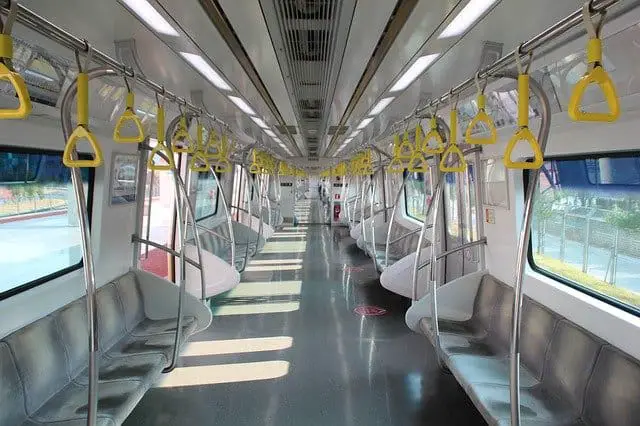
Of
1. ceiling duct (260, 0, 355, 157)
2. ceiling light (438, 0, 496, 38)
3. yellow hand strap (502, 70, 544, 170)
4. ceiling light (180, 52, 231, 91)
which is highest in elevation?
ceiling duct (260, 0, 355, 157)

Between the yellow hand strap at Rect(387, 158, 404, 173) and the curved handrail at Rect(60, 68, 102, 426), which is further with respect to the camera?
the yellow hand strap at Rect(387, 158, 404, 173)

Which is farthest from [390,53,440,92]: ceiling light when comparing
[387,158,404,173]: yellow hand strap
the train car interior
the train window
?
the train window

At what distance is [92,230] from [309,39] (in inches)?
96.4

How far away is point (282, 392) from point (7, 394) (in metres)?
1.98

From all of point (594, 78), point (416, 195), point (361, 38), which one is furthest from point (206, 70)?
point (416, 195)

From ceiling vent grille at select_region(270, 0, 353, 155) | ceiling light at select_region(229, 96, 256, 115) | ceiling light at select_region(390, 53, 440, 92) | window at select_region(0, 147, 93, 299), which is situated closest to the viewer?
ceiling vent grille at select_region(270, 0, 353, 155)

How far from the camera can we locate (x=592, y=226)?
3.04 m

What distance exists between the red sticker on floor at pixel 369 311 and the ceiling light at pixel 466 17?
4244mm

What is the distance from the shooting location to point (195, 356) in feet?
14.5

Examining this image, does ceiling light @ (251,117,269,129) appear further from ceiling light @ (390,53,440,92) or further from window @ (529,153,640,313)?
window @ (529,153,640,313)

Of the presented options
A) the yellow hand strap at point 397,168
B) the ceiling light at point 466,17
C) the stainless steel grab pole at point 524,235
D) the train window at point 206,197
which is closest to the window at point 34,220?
the ceiling light at point 466,17

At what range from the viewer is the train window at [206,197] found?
7.71 metres

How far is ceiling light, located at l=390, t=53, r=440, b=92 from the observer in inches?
112

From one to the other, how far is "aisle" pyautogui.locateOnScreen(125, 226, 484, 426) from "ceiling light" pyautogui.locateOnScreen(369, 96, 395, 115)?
259cm
